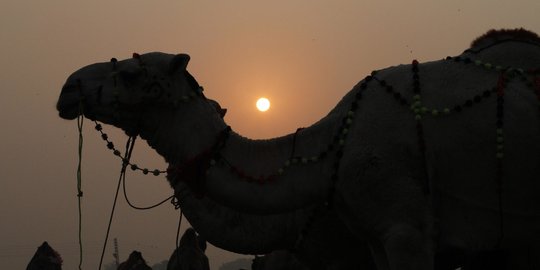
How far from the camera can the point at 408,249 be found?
6062 millimetres

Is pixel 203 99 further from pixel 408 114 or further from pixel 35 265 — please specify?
pixel 35 265

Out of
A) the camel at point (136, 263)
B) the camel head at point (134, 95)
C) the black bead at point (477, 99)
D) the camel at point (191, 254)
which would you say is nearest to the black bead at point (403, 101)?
the black bead at point (477, 99)

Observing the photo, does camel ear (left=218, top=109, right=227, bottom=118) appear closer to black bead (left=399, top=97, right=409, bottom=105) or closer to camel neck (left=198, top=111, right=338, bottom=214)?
camel neck (left=198, top=111, right=338, bottom=214)

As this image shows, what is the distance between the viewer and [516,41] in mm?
7203

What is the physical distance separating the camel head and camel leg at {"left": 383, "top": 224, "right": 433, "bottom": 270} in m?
2.10

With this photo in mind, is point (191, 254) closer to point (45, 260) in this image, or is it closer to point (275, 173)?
point (45, 260)

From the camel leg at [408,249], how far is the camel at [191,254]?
8.97 metres

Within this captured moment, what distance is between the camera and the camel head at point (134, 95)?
6.92 m

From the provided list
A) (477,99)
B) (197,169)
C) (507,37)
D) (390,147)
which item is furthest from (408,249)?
(507,37)

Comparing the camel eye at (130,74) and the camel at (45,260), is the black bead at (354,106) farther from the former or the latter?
the camel at (45,260)

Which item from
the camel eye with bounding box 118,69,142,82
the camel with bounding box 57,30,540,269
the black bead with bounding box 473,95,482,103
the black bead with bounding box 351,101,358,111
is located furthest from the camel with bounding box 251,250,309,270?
the black bead with bounding box 473,95,482,103

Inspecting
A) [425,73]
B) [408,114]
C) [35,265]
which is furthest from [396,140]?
[35,265]

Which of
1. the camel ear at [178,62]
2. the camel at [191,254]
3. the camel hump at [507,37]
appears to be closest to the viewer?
the camel ear at [178,62]

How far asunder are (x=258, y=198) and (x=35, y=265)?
40.0 ft
